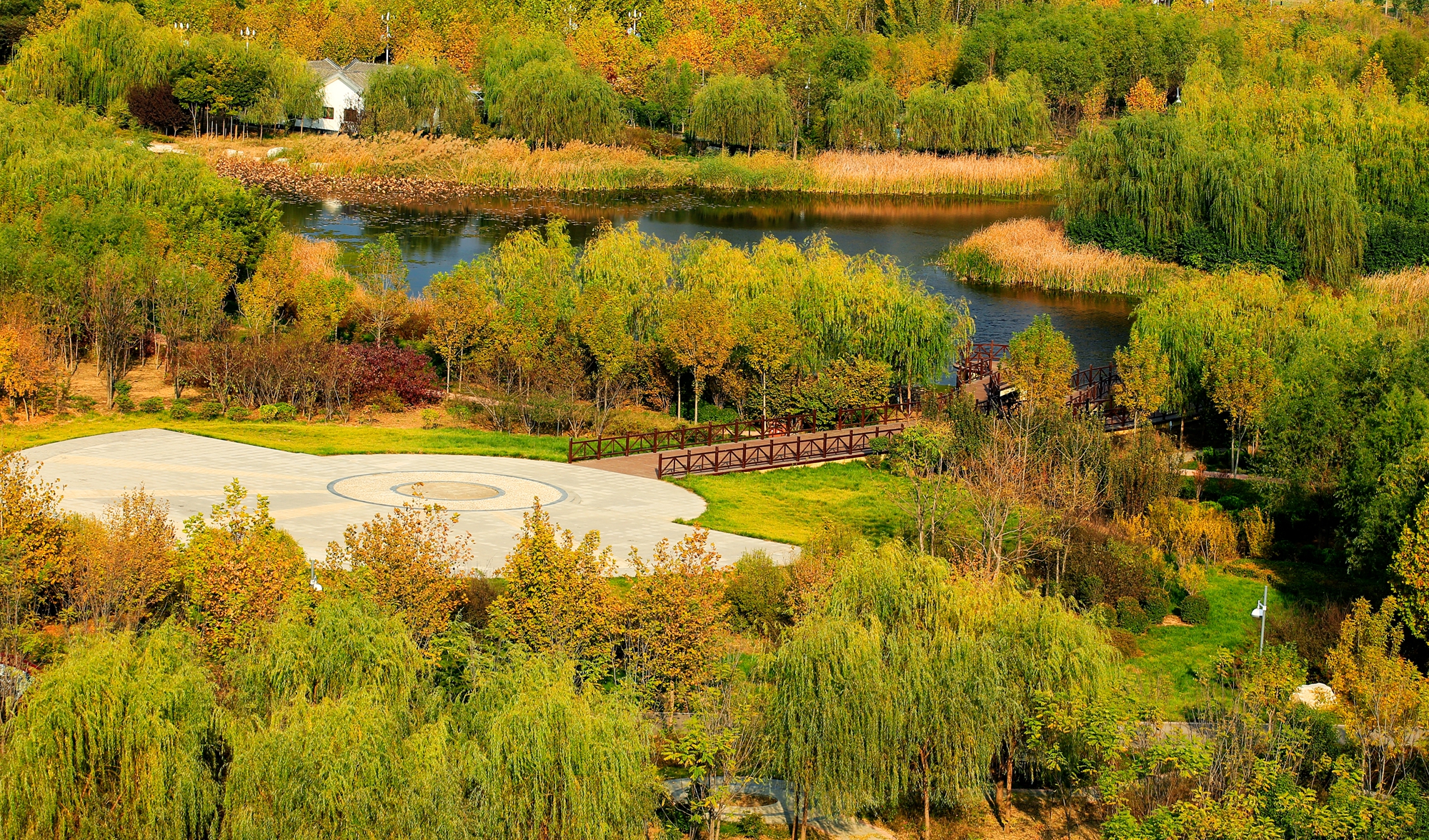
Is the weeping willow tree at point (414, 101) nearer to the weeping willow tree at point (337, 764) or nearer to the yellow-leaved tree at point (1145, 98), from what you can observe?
the yellow-leaved tree at point (1145, 98)

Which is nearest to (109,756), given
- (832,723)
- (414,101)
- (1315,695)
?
(832,723)

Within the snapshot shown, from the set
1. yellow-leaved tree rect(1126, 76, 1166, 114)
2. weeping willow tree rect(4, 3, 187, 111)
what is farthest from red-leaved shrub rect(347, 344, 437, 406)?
yellow-leaved tree rect(1126, 76, 1166, 114)

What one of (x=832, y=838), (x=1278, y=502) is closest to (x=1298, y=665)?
(x=832, y=838)

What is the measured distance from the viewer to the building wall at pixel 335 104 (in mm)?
110812

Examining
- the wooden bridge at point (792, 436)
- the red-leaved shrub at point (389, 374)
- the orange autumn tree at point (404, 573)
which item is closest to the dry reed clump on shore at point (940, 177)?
the wooden bridge at point (792, 436)

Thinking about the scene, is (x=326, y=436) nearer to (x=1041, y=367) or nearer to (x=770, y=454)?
(x=770, y=454)

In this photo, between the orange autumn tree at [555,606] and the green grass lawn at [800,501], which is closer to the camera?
the orange autumn tree at [555,606]

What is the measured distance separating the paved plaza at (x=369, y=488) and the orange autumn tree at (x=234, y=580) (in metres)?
5.99

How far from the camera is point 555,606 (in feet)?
84.2

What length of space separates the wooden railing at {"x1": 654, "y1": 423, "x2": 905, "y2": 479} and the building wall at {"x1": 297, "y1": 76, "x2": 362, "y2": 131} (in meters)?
74.3

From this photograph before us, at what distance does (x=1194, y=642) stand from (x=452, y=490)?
1744cm

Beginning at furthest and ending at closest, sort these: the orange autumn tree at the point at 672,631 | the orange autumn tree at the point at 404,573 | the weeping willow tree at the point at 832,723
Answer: the orange autumn tree at the point at 404,573 < the orange autumn tree at the point at 672,631 < the weeping willow tree at the point at 832,723

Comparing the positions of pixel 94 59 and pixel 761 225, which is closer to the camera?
pixel 761 225

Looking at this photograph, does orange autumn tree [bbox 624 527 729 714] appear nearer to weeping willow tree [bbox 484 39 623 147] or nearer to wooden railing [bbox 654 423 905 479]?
wooden railing [bbox 654 423 905 479]
